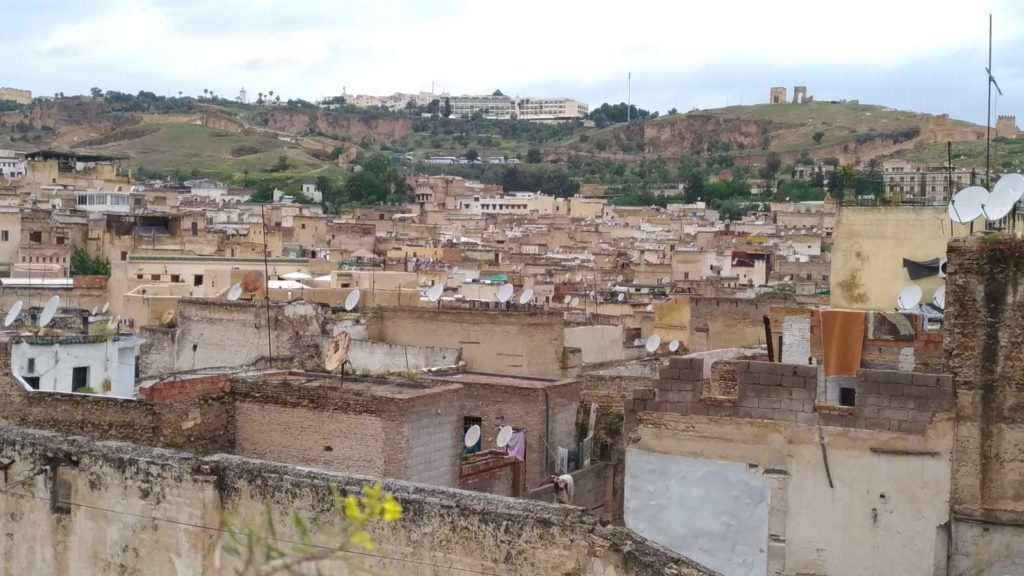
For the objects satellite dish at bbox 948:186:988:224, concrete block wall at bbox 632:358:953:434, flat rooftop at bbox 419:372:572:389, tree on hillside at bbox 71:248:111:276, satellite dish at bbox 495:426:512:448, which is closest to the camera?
concrete block wall at bbox 632:358:953:434

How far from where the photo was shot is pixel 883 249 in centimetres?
1473

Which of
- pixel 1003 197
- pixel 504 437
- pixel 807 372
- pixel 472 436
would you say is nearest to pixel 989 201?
pixel 1003 197

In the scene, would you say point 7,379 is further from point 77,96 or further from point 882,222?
point 77,96

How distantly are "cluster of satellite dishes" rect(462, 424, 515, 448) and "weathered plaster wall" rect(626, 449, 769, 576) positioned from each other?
378 centimetres

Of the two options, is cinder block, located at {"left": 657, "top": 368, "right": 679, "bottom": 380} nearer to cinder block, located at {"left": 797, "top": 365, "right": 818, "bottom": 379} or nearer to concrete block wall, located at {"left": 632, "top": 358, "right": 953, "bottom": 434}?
concrete block wall, located at {"left": 632, "top": 358, "right": 953, "bottom": 434}

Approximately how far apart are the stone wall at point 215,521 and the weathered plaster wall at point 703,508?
1.61 m

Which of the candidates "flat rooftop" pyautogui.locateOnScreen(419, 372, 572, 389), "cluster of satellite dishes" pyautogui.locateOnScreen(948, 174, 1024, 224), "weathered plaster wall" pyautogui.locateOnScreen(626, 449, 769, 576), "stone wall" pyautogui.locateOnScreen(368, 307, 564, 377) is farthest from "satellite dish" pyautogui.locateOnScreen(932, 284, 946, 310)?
"stone wall" pyautogui.locateOnScreen(368, 307, 564, 377)

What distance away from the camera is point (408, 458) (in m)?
12.1

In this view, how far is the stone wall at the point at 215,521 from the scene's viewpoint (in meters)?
8.38

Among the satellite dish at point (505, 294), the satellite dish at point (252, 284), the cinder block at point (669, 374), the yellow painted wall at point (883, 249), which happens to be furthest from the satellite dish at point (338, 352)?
the satellite dish at point (252, 284)

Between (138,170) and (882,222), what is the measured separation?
109 meters

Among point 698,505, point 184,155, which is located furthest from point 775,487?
point 184,155

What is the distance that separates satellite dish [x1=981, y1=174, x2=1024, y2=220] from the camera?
1077 cm

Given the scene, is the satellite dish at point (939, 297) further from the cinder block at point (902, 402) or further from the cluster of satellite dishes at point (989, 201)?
the cinder block at point (902, 402)
